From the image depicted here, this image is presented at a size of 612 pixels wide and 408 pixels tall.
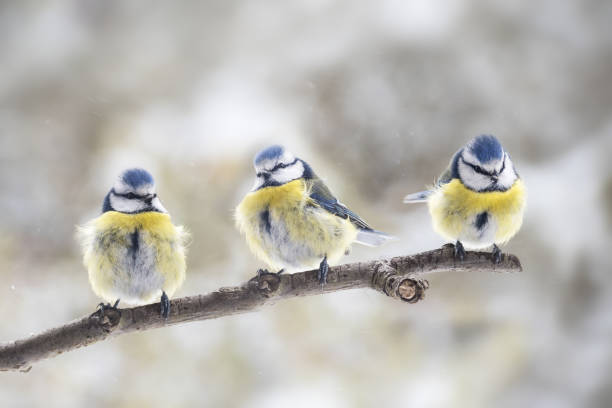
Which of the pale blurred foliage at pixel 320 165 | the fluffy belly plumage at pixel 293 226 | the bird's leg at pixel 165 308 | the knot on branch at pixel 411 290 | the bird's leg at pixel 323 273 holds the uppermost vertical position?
the pale blurred foliage at pixel 320 165

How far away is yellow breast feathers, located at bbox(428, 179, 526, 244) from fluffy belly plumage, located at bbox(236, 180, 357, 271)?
19 cm

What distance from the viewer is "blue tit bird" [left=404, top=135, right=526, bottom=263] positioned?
126 cm

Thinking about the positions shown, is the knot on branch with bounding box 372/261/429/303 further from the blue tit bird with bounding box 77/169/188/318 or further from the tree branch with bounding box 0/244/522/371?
the blue tit bird with bounding box 77/169/188/318

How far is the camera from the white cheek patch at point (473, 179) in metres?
1.28

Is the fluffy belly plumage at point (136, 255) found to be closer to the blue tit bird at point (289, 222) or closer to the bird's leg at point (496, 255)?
the blue tit bird at point (289, 222)

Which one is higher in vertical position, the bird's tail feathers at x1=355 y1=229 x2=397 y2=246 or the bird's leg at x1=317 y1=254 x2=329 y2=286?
the bird's tail feathers at x1=355 y1=229 x2=397 y2=246

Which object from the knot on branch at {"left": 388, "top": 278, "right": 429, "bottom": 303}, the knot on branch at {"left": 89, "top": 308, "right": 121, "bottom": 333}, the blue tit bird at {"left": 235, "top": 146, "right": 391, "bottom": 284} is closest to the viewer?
the knot on branch at {"left": 388, "top": 278, "right": 429, "bottom": 303}

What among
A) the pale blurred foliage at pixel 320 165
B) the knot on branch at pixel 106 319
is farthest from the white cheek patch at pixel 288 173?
the pale blurred foliage at pixel 320 165

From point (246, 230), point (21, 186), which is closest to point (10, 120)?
point (21, 186)

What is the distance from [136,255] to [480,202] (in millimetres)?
692

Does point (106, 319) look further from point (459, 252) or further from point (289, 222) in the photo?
point (459, 252)

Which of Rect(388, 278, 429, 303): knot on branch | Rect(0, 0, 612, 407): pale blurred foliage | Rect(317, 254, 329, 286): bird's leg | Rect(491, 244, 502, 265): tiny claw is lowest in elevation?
Rect(388, 278, 429, 303): knot on branch

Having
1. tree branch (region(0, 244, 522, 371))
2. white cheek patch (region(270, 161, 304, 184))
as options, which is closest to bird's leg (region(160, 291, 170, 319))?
tree branch (region(0, 244, 522, 371))

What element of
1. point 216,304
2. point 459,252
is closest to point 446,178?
point 459,252
